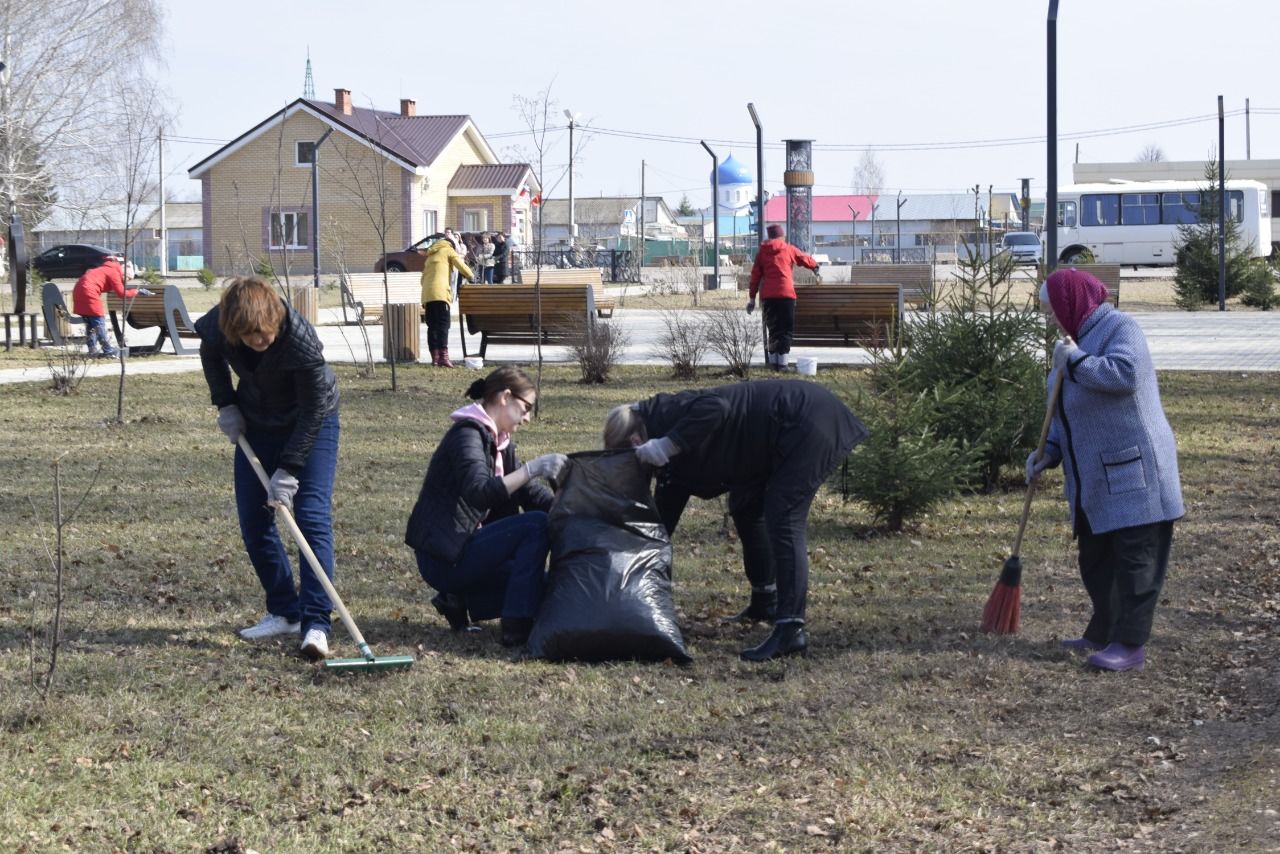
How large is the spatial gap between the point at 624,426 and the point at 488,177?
173 feet

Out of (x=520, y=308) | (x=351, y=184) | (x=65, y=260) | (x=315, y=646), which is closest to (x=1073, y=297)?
(x=315, y=646)

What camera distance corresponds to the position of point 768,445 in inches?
220

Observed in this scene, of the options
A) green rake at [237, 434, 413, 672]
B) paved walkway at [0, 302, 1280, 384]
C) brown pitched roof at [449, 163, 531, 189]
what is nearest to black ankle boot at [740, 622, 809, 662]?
green rake at [237, 434, 413, 672]

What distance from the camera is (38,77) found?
41.4 m

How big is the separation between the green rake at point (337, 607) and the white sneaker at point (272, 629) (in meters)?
0.41

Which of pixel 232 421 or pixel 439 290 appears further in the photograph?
pixel 439 290

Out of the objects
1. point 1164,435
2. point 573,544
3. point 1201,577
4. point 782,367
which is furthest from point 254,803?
point 782,367

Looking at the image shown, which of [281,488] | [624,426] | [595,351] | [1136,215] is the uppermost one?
[1136,215]

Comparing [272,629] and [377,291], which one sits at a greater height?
[377,291]

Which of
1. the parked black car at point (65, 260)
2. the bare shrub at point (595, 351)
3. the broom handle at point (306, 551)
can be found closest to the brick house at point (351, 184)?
the parked black car at point (65, 260)

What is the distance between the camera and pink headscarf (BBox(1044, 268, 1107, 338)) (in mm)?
5602

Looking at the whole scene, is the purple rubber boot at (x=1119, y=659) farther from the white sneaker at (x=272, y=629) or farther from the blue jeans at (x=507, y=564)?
the white sneaker at (x=272, y=629)

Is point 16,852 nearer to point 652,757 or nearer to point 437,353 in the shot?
point 652,757

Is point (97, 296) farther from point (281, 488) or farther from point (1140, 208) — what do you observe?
point (1140, 208)
